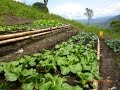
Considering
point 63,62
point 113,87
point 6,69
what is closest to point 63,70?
point 63,62

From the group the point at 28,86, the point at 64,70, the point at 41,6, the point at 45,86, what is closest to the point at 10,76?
the point at 28,86

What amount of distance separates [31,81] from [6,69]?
23.4 inches

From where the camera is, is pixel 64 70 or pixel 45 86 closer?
pixel 45 86

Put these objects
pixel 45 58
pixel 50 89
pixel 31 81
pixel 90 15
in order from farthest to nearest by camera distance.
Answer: pixel 90 15 → pixel 45 58 → pixel 31 81 → pixel 50 89

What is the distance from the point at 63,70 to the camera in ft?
16.7

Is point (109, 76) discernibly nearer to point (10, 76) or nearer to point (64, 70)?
point (64, 70)

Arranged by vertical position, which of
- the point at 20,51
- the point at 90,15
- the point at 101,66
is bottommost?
the point at 90,15

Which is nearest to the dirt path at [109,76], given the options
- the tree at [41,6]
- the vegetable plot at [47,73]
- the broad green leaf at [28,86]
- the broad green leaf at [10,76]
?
the vegetable plot at [47,73]

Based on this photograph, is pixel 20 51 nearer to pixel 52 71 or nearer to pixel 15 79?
pixel 52 71

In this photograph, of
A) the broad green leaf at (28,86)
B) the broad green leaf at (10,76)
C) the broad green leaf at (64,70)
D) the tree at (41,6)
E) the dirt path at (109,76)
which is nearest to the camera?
the broad green leaf at (28,86)

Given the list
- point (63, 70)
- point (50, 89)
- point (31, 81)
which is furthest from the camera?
point (63, 70)

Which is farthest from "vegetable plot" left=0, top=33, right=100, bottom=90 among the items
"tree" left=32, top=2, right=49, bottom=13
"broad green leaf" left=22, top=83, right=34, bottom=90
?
"tree" left=32, top=2, right=49, bottom=13

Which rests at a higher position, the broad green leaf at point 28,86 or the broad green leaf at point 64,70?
the broad green leaf at point 28,86

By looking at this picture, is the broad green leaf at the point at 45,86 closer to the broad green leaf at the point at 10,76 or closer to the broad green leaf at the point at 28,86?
the broad green leaf at the point at 28,86
